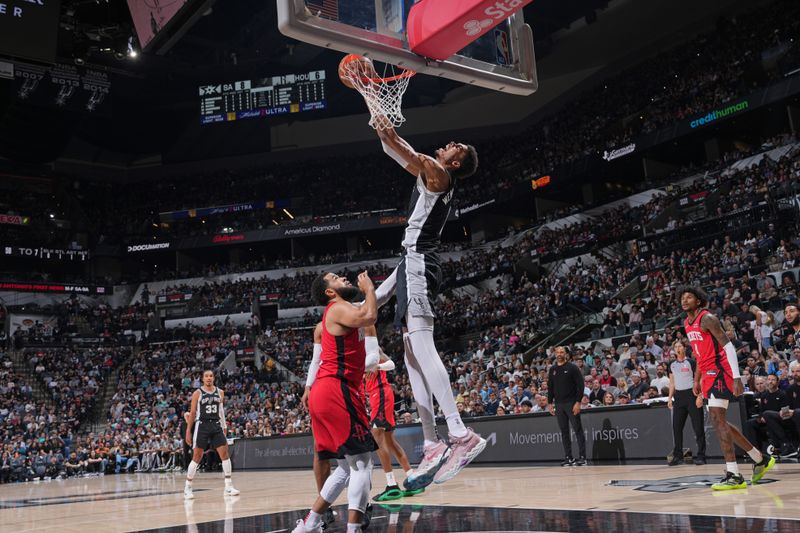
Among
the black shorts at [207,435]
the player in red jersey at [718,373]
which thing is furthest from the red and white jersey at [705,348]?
the black shorts at [207,435]

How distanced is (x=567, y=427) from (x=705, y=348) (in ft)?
14.3

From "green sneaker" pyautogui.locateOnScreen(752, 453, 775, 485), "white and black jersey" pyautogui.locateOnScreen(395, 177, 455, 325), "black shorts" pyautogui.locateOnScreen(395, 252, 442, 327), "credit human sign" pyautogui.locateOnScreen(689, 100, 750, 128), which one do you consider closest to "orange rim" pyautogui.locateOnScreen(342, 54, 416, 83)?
"white and black jersey" pyautogui.locateOnScreen(395, 177, 455, 325)

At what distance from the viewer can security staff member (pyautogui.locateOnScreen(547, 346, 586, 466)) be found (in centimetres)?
1162

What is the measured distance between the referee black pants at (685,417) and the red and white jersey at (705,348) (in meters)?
2.54

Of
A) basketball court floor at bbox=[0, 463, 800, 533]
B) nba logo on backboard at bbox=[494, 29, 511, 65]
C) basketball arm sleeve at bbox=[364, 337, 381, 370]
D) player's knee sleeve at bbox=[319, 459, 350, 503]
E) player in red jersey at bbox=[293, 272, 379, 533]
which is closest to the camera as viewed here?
player in red jersey at bbox=[293, 272, 379, 533]

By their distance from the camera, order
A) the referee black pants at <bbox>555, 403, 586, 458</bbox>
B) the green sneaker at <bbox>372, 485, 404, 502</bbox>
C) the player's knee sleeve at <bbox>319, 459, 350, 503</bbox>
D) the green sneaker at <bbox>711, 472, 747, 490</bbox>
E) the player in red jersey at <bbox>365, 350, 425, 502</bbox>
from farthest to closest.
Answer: the referee black pants at <bbox>555, 403, 586, 458</bbox>
the player in red jersey at <bbox>365, 350, 425, 502</bbox>
the green sneaker at <bbox>372, 485, 404, 502</bbox>
the green sneaker at <bbox>711, 472, 747, 490</bbox>
the player's knee sleeve at <bbox>319, 459, 350, 503</bbox>

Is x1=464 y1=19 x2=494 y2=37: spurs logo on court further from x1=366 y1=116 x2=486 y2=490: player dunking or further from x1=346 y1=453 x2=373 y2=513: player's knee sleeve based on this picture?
x1=346 y1=453 x2=373 y2=513: player's knee sleeve

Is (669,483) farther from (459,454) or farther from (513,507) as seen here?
(459,454)

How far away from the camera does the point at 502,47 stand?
22.8 ft

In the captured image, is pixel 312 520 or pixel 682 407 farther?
pixel 682 407

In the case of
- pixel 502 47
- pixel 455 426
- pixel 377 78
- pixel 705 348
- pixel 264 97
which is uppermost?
A: pixel 264 97

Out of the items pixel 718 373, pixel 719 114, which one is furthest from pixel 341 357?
pixel 719 114

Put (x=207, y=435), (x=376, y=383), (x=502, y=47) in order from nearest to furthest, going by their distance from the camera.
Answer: (x=502, y=47) → (x=376, y=383) → (x=207, y=435)

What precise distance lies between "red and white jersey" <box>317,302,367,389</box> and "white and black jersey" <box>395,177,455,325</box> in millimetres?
409
